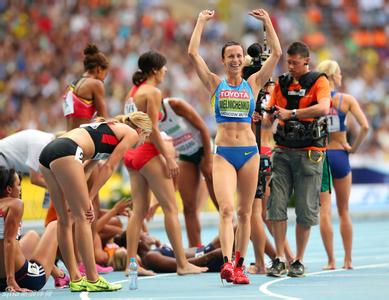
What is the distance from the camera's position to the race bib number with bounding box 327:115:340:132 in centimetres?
1393

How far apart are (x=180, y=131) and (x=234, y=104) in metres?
2.41

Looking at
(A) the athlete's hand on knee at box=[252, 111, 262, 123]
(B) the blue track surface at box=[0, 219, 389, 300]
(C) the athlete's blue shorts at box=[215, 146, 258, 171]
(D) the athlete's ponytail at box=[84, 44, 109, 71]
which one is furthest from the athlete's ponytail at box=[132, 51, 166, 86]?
(B) the blue track surface at box=[0, 219, 389, 300]

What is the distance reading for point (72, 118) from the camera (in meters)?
13.7

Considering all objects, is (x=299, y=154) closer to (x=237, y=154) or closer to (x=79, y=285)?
(x=237, y=154)

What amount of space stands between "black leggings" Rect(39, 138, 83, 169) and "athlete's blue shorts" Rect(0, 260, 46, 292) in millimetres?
1082

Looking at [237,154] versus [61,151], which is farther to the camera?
[237,154]

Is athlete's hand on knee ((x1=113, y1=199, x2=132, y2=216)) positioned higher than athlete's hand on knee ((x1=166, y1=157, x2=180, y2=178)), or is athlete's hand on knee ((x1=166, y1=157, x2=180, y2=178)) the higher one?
athlete's hand on knee ((x1=166, y1=157, x2=180, y2=178))

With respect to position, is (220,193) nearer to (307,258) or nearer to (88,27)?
(307,258)

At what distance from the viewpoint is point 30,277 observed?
38.3 ft

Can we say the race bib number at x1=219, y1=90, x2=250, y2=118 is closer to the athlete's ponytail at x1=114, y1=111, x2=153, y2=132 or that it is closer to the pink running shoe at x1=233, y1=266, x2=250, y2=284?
the athlete's ponytail at x1=114, y1=111, x2=153, y2=132

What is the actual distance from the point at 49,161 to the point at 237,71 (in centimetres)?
218

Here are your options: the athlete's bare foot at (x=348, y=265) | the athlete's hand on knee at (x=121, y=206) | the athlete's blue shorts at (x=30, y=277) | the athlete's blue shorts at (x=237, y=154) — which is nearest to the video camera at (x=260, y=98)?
the athlete's blue shorts at (x=237, y=154)

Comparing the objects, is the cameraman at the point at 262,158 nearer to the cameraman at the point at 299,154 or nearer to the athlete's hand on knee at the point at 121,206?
the cameraman at the point at 299,154

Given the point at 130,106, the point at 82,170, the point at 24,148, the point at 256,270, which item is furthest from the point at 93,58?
the point at 256,270
